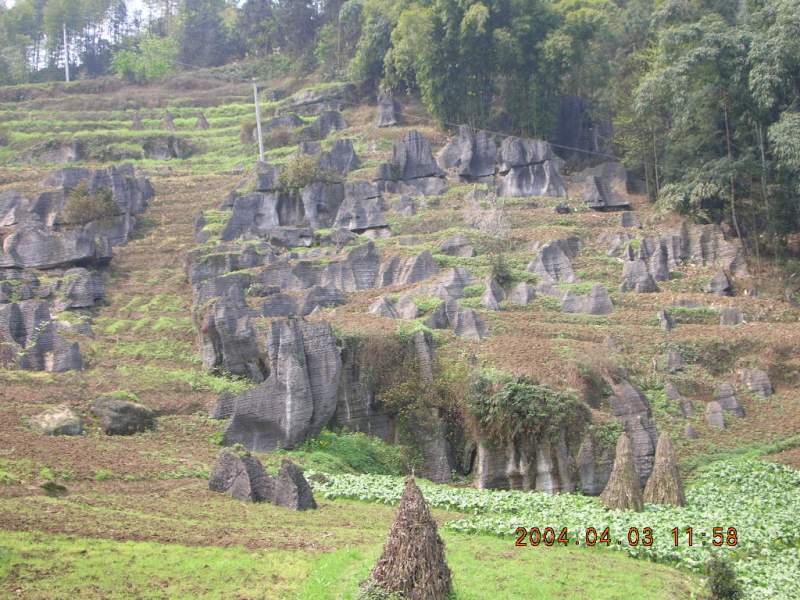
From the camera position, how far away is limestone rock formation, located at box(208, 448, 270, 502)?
18203 millimetres

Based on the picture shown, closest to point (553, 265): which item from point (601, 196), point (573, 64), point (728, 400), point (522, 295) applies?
point (522, 295)

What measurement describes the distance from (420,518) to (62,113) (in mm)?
58713

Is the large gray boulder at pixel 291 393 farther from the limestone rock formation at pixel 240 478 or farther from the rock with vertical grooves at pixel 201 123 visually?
the rock with vertical grooves at pixel 201 123

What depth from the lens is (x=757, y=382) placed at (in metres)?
28.6

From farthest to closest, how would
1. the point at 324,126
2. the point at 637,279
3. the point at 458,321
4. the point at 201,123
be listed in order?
the point at 201,123 < the point at 324,126 < the point at 637,279 < the point at 458,321

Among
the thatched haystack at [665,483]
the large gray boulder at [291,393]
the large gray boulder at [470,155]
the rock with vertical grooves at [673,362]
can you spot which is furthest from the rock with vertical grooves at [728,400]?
the large gray boulder at [470,155]

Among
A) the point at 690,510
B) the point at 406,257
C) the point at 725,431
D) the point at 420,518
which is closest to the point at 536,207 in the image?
the point at 406,257

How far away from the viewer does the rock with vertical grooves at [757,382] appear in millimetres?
28469

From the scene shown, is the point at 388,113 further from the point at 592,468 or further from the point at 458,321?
the point at 592,468

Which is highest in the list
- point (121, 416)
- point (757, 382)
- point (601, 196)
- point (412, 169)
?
point (412, 169)

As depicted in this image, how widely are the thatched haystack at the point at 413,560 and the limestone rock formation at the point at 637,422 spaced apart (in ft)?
31.0

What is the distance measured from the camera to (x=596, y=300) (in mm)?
33219

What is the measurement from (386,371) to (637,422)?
6343mm

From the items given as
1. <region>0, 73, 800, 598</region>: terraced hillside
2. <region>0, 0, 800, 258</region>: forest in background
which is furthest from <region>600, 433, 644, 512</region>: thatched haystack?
<region>0, 0, 800, 258</region>: forest in background
